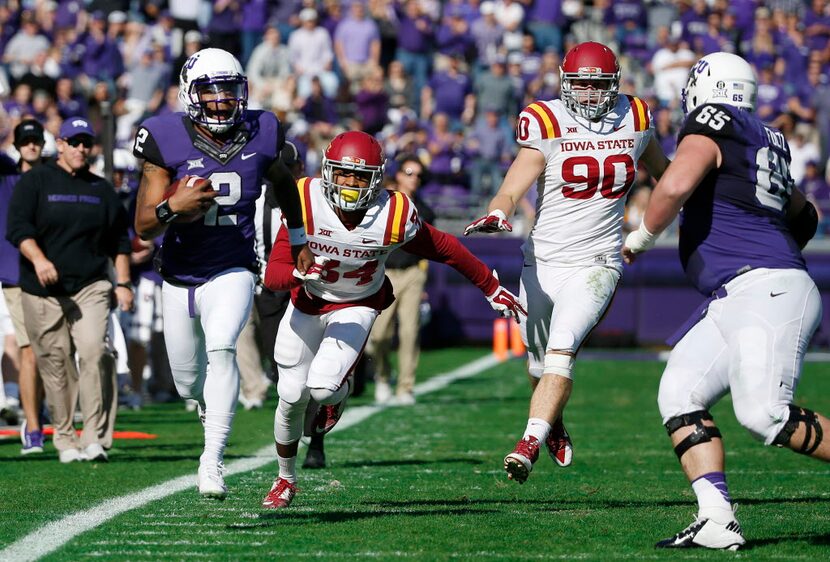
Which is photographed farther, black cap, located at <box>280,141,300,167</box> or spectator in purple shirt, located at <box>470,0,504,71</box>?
spectator in purple shirt, located at <box>470,0,504,71</box>

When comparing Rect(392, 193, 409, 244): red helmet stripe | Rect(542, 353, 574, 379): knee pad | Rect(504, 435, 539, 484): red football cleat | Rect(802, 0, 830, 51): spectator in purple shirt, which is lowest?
Rect(504, 435, 539, 484): red football cleat

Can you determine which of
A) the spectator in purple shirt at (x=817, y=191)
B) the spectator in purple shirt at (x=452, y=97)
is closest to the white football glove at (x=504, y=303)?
the spectator in purple shirt at (x=817, y=191)

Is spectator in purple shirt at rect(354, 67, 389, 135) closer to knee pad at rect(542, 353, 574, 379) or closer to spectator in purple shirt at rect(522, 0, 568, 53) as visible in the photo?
spectator in purple shirt at rect(522, 0, 568, 53)

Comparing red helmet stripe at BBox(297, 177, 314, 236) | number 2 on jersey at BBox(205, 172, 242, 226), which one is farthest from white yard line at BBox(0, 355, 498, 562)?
red helmet stripe at BBox(297, 177, 314, 236)

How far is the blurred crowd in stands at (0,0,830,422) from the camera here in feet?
61.7

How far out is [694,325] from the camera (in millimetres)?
5414

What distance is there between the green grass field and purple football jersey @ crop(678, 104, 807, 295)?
3.44 feet

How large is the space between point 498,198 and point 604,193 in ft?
1.96

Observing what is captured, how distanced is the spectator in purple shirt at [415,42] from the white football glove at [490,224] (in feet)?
50.4

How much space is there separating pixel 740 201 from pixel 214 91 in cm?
229

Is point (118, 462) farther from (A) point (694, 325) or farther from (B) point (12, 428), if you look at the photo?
(A) point (694, 325)

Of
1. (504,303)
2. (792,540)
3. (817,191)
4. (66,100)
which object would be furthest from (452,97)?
(792,540)

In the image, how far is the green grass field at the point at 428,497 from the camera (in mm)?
5230

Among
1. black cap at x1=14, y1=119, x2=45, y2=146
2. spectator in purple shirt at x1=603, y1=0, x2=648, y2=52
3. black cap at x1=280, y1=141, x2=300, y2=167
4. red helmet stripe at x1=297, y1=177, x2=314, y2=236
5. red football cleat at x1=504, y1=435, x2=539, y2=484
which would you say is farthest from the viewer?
spectator in purple shirt at x1=603, y1=0, x2=648, y2=52
